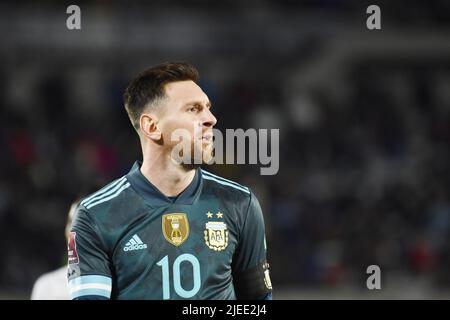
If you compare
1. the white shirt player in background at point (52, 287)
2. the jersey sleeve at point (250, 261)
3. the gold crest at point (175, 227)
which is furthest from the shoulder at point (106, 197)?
the white shirt player in background at point (52, 287)

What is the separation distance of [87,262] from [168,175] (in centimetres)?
52

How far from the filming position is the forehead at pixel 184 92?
3.71m

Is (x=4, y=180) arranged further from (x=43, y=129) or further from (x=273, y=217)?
(x=273, y=217)

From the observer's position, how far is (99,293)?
3.52 meters

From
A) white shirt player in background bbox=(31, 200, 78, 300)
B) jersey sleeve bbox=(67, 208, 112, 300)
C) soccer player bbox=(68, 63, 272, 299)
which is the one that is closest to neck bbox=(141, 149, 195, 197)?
soccer player bbox=(68, 63, 272, 299)

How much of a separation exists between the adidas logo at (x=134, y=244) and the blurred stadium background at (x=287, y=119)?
19.7 feet

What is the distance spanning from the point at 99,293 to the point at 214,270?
0.48 metres

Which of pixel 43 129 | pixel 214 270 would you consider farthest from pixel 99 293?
pixel 43 129

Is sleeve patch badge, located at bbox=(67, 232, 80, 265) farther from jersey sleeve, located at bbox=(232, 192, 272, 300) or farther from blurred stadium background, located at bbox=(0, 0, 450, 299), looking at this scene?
blurred stadium background, located at bbox=(0, 0, 450, 299)

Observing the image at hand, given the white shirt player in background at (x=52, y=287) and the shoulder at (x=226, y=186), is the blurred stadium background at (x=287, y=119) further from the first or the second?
the shoulder at (x=226, y=186)

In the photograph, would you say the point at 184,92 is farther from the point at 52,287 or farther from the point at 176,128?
the point at 52,287

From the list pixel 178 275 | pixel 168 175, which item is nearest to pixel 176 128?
pixel 168 175

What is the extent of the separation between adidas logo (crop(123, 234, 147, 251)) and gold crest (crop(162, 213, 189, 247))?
106 millimetres

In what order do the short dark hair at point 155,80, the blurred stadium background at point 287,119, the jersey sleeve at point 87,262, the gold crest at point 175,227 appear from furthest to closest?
1. the blurred stadium background at point 287,119
2. the short dark hair at point 155,80
3. the gold crest at point 175,227
4. the jersey sleeve at point 87,262
